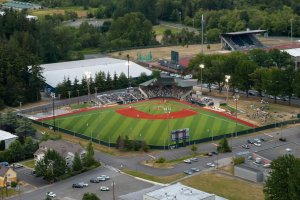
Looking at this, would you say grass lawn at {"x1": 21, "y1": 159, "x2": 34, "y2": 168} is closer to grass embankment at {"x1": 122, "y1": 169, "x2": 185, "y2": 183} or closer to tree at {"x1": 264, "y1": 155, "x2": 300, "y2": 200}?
grass embankment at {"x1": 122, "y1": 169, "x2": 185, "y2": 183}

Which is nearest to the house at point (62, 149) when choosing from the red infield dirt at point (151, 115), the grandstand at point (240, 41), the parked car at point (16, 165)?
the parked car at point (16, 165)

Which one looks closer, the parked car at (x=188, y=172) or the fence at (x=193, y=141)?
the parked car at (x=188, y=172)

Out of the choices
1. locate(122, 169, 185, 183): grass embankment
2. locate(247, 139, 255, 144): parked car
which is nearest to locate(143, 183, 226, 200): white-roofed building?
locate(122, 169, 185, 183): grass embankment

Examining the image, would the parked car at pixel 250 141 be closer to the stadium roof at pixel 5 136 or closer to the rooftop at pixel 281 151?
the rooftop at pixel 281 151

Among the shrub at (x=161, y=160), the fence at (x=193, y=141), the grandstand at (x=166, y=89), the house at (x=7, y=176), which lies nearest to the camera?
the house at (x=7, y=176)

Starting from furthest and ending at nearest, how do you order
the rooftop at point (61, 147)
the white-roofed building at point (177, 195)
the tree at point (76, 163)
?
the rooftop at point (61, 147) → the tree at point (76, 163) → the white-roofed building at point (177, 195)

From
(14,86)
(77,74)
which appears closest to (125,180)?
(14,86)

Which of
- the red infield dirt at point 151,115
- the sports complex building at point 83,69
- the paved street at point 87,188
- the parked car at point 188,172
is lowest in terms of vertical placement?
the paved street at point 87,188
